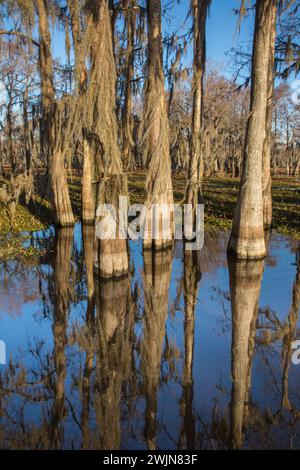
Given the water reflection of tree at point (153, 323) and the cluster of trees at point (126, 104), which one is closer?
the water reflection of tree at point (153, 323)

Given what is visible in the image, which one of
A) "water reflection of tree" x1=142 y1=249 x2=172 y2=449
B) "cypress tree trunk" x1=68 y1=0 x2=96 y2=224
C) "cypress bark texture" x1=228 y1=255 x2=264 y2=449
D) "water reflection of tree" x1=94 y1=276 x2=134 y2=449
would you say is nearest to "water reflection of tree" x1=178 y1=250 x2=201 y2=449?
"water reflection of tree" x1=142 y1=249 x2=172 y2=449

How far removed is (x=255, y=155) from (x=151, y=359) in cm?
674

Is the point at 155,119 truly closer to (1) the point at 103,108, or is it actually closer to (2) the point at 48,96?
(1) the point at 103,108

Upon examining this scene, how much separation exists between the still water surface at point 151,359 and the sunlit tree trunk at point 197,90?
441cm

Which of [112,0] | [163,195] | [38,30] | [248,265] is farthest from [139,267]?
[38,30]

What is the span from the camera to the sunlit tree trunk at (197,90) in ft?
42.7

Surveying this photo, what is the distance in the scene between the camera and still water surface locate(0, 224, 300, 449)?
14.6 feet

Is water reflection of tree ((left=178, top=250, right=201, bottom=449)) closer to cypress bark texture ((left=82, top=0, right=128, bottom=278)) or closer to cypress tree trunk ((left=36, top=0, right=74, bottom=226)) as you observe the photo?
cypress bark texture ((left=82, top=0, right=128, bottom=278))

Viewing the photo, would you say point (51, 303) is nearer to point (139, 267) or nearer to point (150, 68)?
point (139, 267)

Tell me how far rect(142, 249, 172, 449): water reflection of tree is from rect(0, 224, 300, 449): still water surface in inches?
0.9

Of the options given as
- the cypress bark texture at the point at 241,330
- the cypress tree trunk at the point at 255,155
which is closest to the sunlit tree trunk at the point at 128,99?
the cypress tree trunk at the point at 255,155

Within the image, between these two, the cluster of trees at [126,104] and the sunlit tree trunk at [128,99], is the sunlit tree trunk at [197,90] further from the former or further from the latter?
the sunlit tree trunk at [128,99]

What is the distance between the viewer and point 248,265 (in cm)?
1088

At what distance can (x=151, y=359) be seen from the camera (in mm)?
6035
